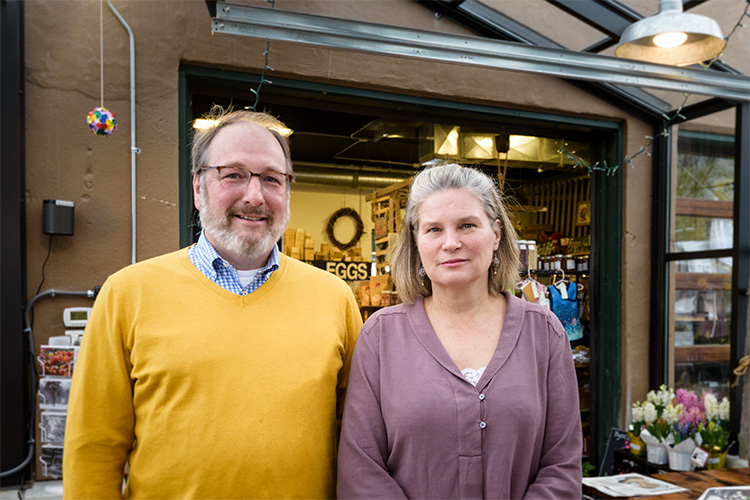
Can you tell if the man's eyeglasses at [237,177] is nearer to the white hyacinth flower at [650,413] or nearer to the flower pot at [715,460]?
the white hyacinth flower at [650,413]

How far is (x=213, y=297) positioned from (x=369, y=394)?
541 mm

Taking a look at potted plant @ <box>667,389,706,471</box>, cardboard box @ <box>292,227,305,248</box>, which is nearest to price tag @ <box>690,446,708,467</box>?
potted plant @ <box>667,389,706,471</box>

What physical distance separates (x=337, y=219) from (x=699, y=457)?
6.57m

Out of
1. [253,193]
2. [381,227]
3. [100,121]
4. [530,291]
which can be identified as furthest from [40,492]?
[530,291]

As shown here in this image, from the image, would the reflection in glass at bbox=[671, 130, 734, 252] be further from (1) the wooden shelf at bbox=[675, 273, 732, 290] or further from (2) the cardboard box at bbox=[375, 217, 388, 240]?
(2) the cardboard box at bbox=[375, 217, 388, 240]

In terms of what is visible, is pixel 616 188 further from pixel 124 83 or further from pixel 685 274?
pixel 124 83

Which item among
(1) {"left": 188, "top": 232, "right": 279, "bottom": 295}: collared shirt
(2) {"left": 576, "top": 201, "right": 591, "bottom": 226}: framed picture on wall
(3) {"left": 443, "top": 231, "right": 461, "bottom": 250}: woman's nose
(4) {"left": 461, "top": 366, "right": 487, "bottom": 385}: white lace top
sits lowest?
(4) {"left": 461, "top": 366, "right": 487, "bottom": 385}: white lace top

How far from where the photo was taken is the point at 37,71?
328 cm

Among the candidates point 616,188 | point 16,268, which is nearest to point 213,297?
point 16,268

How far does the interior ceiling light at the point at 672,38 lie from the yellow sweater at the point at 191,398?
2.38m

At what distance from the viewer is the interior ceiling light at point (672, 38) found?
109 inches

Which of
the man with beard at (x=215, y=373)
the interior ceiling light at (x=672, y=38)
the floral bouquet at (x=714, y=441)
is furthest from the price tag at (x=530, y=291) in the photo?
the man with beard at (x=215, y=373)

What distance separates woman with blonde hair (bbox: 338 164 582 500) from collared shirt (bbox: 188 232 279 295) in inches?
14.6

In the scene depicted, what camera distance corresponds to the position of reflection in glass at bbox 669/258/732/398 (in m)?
4.53
